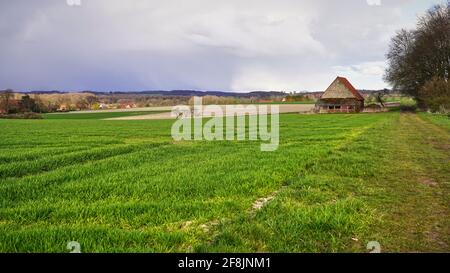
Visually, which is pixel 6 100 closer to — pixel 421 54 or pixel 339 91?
pixel 339 91

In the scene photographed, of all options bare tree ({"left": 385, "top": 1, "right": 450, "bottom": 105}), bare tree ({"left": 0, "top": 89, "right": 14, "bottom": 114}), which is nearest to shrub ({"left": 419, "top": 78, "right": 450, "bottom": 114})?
bare tree ({"left": 385, "top": 1, "right": 450, "bottom": 105})

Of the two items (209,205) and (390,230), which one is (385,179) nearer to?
(390,230)

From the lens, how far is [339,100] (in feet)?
268

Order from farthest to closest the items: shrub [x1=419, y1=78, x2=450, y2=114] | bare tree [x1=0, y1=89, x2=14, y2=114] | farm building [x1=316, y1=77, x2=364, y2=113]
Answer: bare tree [x1=0, y1=89, x2=14, y2=114]
farm building [x1=316, y1=77, x2=364, y2=113]
shrub [x1=419, y1=78, x2=450, y2=114]

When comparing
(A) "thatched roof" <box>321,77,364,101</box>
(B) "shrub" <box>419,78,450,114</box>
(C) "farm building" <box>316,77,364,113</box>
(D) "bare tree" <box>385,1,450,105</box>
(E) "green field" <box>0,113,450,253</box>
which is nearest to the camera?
(E) "green field" <box>0,113,450,253</box>

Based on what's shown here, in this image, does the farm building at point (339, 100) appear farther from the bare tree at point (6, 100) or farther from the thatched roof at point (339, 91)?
the bare tree at point (6, 100)

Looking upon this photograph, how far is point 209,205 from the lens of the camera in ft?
25.4

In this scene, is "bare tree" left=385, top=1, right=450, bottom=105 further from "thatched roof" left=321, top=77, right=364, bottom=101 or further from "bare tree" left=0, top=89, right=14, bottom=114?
"bare tree" left=0, top=89, right=14, bottom=114

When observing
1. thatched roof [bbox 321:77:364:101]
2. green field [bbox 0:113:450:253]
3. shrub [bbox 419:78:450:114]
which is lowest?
green field [bbox 0:113:450:253]

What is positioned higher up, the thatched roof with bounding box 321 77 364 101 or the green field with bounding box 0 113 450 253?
the thatched roof with bounding box 321 77 364 101

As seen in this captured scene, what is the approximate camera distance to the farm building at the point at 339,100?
3187 inches

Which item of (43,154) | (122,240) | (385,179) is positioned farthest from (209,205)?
(43,154)

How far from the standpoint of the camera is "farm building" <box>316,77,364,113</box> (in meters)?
80.9

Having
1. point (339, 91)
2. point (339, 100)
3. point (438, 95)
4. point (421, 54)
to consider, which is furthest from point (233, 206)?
point (339, 91)
